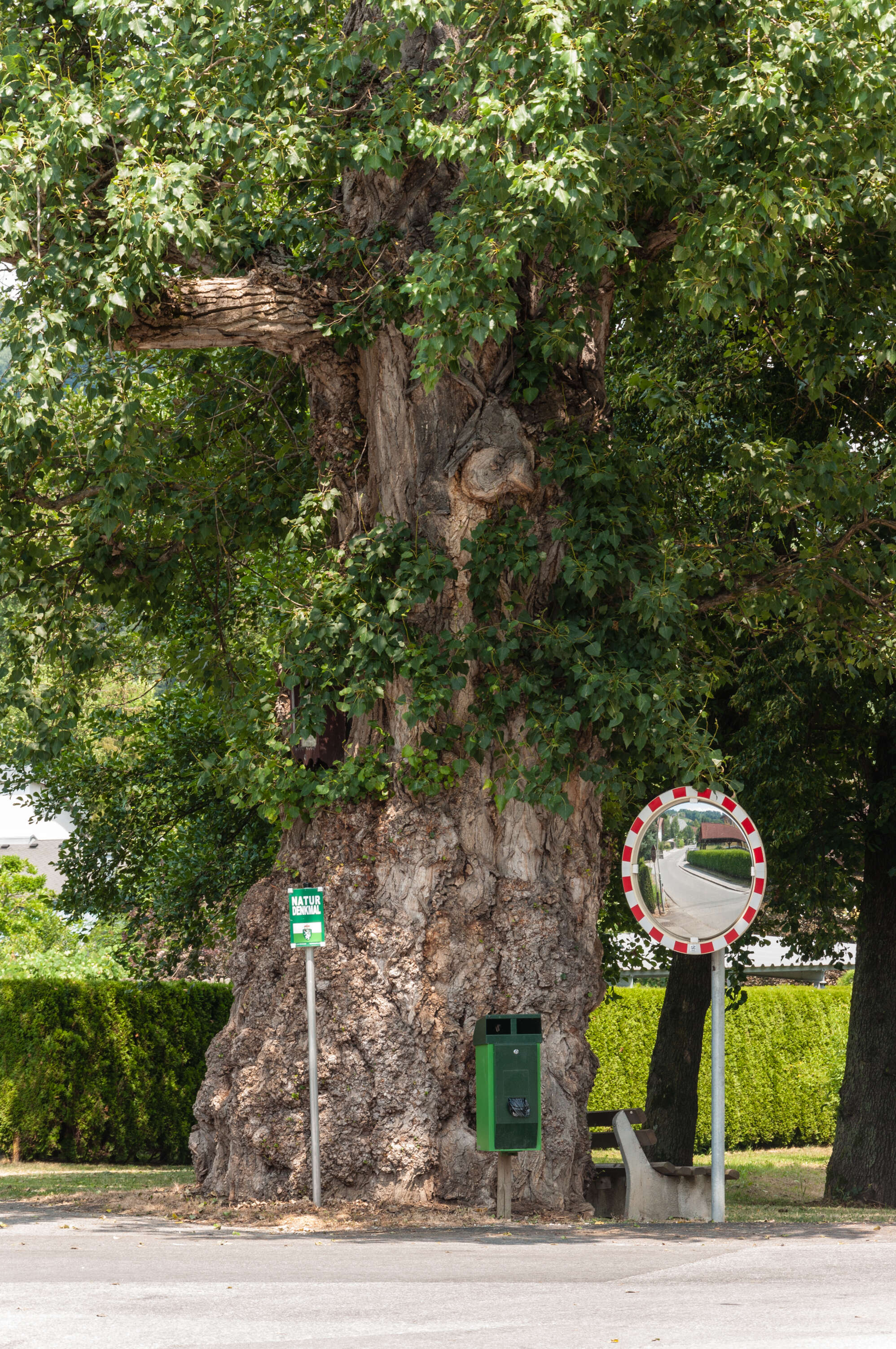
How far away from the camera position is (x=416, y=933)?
33.6ft

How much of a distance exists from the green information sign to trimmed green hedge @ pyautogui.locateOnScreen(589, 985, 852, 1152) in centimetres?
1358

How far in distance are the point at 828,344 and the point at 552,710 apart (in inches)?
123

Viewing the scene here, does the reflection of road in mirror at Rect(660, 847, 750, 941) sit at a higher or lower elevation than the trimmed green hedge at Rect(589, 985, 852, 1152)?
higher

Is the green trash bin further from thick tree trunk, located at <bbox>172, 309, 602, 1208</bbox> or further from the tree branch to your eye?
the tree branch

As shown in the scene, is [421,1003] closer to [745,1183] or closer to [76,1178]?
[76,1178]

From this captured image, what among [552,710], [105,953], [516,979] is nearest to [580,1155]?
[516,979]

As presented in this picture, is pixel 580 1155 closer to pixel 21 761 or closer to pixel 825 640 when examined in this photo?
pixel 825 640

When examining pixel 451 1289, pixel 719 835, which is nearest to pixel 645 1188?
pixel 719 835

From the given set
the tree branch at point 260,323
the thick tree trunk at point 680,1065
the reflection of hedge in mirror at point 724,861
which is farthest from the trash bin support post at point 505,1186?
the thick tree trunk at point 680,1065

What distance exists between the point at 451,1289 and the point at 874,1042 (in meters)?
9.33

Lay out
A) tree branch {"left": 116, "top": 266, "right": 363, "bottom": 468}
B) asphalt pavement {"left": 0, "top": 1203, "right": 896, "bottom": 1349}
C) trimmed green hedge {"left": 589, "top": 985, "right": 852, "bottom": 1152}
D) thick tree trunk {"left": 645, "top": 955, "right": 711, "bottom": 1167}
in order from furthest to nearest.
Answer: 1. trimmed green hedge {"left": 589, "top": 985, "right": 852, "bottom": 1152}
2. thick tree trunk {"left": 645, "top": 955, "right": 711, "bottom": 1167}
3. tree branch {"left": 116, "top": 266, "right": 363, "bottom": 468}
4. asphalt pavement {"left": 0, "top": 1203, "right": 896, "bottom": 1349}

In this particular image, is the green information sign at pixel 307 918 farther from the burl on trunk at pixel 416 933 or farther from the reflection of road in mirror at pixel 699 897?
the reflection of road in mirror at pixel 699 897

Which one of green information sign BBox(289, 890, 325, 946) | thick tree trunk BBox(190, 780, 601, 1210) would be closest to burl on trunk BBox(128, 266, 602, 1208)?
thick tree trunk BBox(190, 780, 601, 1210)

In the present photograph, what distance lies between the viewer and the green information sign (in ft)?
32.7
